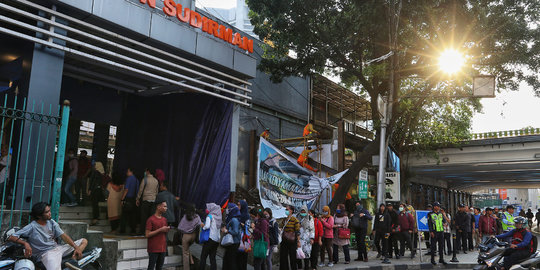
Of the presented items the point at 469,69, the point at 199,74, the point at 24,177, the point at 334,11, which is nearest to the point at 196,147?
the point at 199,74

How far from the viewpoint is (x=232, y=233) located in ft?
27.7

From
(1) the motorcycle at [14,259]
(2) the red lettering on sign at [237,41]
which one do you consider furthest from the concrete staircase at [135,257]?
(2) the red lettering on sign at [237,41]

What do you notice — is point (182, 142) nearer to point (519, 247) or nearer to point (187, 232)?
point (187, 232)

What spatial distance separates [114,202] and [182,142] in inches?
118

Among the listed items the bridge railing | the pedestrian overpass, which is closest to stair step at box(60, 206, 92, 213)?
the pedestrian overpass

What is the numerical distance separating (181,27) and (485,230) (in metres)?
14.6

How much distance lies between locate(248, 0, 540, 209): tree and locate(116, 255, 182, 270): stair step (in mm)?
8095

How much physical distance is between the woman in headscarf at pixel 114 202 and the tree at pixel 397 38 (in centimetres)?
872

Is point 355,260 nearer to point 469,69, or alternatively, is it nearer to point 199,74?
point 199,74

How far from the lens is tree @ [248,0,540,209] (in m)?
15.2

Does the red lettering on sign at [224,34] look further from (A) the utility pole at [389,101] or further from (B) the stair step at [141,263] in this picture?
(B) the stair step at [141,263]

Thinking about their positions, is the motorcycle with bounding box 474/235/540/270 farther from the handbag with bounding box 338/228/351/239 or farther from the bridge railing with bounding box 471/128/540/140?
the bridge railing with bounding box 471/128/540/140

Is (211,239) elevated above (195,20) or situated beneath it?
situated beneath

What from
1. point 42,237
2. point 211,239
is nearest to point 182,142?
point 211,239
